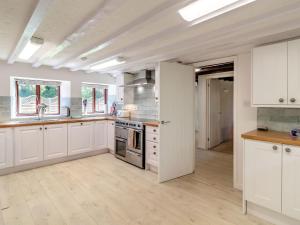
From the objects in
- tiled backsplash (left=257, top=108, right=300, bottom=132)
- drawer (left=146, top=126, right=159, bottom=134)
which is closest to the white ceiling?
tiled backsplash (left=257, top=108, right=300, bottom=132)

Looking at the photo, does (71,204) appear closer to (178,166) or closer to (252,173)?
(178,166)

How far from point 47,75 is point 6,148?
5.93 ft

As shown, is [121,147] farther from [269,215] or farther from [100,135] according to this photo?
[269,215]

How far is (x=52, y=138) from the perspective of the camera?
3814 millimetres

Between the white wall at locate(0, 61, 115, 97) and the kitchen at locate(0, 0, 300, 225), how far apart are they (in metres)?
0.03

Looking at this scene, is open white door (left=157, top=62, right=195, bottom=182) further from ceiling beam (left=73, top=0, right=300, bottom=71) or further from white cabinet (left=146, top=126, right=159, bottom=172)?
ceiling beam (left=73, top=0, right=300, bottom=71)

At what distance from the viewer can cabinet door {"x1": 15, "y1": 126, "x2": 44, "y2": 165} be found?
3432mm

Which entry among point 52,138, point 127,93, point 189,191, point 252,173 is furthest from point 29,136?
point 252,173

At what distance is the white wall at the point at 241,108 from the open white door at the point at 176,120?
844 millimetres

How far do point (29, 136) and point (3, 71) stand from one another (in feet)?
4.86

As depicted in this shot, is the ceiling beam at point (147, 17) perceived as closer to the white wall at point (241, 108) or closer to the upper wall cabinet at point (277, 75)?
the upper wall cabinet at point (277, 75)

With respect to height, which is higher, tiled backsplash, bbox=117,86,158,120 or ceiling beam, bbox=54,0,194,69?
ceiling beam, bbox=54,0,194,69

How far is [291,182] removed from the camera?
184 cm

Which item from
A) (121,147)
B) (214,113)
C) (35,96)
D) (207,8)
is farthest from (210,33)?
(35,96)
